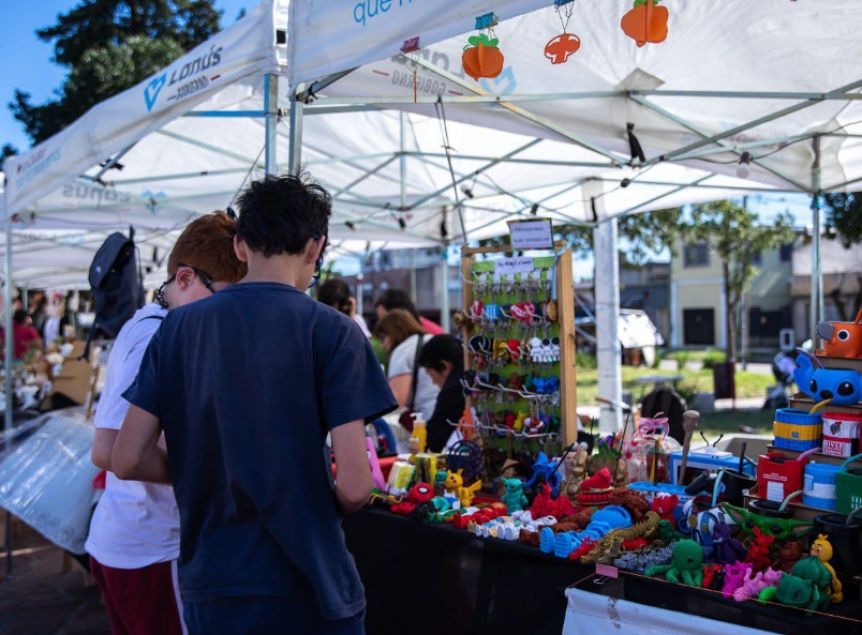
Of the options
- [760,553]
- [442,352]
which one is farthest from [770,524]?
[442,352]

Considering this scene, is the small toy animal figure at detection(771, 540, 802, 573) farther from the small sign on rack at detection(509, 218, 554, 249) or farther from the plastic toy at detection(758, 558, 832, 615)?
the small sign on rack at detection(509, 218, 554, 249)

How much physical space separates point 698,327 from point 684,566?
31784mm

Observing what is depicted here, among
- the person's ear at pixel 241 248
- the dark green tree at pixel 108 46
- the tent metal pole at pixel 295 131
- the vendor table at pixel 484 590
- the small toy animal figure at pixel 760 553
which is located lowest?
the vendor table at pixel 484 590

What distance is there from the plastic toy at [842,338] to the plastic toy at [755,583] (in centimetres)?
70

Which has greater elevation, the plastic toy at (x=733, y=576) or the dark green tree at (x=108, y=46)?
the dark green tree at (x=108, y=46)

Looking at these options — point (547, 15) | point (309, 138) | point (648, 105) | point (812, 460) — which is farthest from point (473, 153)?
point (812, 460)

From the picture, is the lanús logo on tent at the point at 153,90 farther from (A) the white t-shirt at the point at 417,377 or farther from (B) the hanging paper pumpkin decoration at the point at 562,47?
(A) the white t-shirt at the point at 417,377

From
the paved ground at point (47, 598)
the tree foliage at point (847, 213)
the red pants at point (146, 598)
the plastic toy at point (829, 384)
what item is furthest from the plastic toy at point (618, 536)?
the tree foliage at point (847, 213)

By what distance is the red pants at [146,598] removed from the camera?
5.80ft

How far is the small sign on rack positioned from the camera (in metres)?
2.73

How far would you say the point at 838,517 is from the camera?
66.0 inches

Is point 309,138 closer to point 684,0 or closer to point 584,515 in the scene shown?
point 684,0

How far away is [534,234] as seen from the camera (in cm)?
274

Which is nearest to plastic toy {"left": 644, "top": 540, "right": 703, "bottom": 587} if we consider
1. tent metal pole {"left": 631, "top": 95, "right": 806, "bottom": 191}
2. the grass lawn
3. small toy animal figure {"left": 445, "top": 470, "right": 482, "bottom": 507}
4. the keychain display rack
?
small toy animal figure {"left": 445, "top": 470, "right": 482, "bottom": 507}
